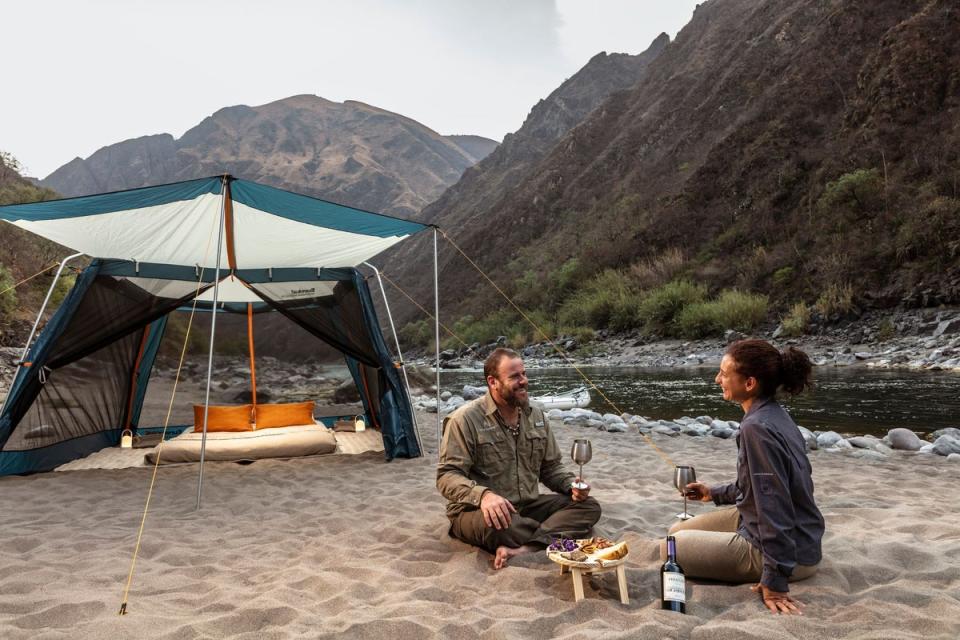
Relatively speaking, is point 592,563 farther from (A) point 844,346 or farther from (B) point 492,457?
(A) point 844,346

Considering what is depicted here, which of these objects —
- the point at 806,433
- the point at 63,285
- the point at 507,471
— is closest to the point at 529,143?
the point at 63,285

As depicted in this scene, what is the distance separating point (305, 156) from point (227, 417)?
93529 millimetres

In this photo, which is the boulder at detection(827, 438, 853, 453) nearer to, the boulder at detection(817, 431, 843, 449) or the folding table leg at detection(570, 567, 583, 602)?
the boulder at detection(817, 431, 843, 449)

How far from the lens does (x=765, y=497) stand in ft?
7.58

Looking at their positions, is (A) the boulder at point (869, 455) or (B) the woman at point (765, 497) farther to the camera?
(A) the boulder at point (869, 455)

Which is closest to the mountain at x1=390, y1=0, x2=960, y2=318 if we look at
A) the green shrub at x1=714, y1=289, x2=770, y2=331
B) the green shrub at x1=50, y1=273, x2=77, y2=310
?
the green shrub at x1=714, y1=289, x2=770, y2=331

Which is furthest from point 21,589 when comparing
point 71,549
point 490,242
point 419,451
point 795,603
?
point 490,242

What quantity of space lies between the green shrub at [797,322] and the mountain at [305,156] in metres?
61.2

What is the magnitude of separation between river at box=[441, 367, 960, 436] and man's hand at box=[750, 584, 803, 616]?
5336 millimetres

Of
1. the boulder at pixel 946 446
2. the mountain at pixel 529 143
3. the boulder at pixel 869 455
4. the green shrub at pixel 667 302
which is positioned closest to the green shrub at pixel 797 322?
the green shrub at pixel 667 302

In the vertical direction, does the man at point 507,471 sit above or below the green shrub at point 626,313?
below

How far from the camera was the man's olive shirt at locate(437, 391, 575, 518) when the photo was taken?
3.17 m

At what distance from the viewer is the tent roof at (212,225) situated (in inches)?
192

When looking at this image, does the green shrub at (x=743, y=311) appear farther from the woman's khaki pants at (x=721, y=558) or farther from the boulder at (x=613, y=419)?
the woman's khaki pants at (x=721, y=558)
